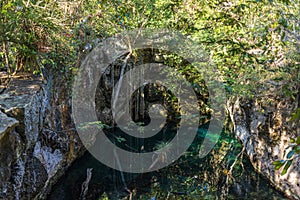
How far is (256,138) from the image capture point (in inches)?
274

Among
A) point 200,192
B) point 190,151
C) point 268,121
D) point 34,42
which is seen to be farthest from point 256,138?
point 34,42

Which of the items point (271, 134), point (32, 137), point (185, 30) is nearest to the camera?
point (32, 137)

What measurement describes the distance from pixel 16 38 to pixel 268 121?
537 cm

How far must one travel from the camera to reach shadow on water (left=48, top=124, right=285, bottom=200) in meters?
6.03

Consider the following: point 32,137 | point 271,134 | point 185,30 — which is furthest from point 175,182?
point 32,137

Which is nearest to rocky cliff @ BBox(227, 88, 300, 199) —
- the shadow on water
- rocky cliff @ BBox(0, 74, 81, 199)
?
the shadow on water

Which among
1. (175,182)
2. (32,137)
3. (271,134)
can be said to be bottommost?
(175,182)

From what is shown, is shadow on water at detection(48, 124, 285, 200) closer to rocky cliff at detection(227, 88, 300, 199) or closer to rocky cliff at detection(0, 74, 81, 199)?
rocky cliff at detection(227, 88, 300, 199)

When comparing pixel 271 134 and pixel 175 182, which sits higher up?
pixel 271 134

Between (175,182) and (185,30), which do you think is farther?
(175,182)

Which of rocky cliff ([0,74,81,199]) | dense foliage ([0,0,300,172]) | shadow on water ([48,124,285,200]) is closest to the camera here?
rocky cliff ([0,74,81,199])

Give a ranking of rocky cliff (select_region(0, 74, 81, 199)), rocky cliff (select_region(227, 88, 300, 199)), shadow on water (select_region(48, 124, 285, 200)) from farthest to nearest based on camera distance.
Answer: shadow on water (select_region(48, 124, 285, 200))
rocky cliff (select_region(227, 88, 300, 199))
rocky cliff (select_region(0, 74, 81, 199))

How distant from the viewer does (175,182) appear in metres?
6.78

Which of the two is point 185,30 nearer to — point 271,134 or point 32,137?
point 271,134
